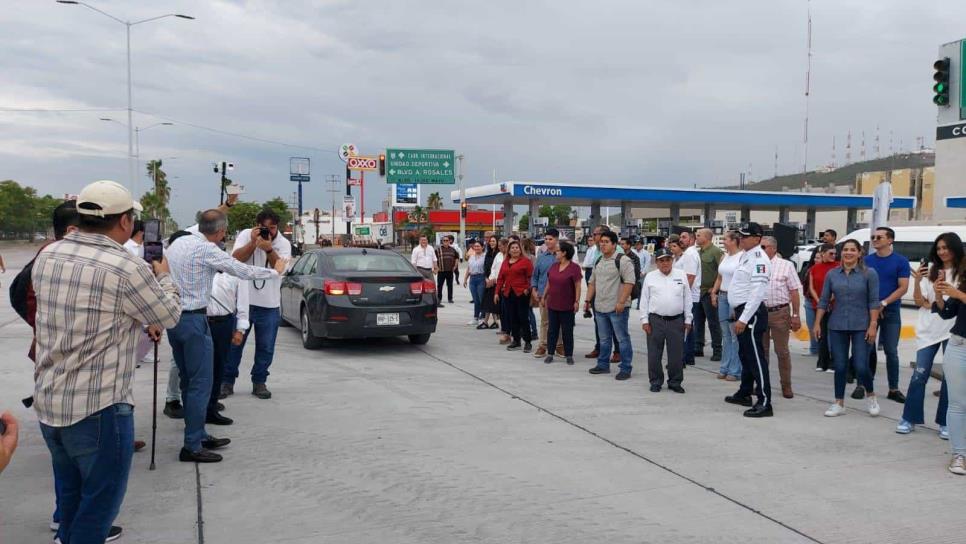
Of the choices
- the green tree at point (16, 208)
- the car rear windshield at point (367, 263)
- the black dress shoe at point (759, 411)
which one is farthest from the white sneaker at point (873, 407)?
the green tree at point (16, 208)

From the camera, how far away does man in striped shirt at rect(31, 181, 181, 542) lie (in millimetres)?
2816

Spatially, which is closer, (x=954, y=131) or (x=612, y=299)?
(x=612, y=299)

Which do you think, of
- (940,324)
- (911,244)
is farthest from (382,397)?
(911,244)

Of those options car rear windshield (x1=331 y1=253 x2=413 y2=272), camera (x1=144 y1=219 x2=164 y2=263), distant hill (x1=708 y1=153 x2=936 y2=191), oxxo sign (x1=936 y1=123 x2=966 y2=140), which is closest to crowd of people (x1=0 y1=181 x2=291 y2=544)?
camera (x1=144 y1=219 x2=164 y2=263)

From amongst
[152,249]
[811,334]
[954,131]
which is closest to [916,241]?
[954,131]

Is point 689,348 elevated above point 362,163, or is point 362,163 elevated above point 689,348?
point 362,163

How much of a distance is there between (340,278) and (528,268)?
9.25ft

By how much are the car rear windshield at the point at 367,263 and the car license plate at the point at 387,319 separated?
0.74m

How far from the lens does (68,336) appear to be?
2.81m

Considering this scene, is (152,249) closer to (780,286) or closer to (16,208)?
(780,286)

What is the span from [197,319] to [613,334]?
18.6 ft

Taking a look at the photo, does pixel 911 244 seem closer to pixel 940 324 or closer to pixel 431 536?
pixel 940 324

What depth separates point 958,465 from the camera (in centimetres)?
511

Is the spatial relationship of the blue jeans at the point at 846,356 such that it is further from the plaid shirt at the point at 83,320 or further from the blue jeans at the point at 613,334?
the plaid shirt at the point at 83,320
